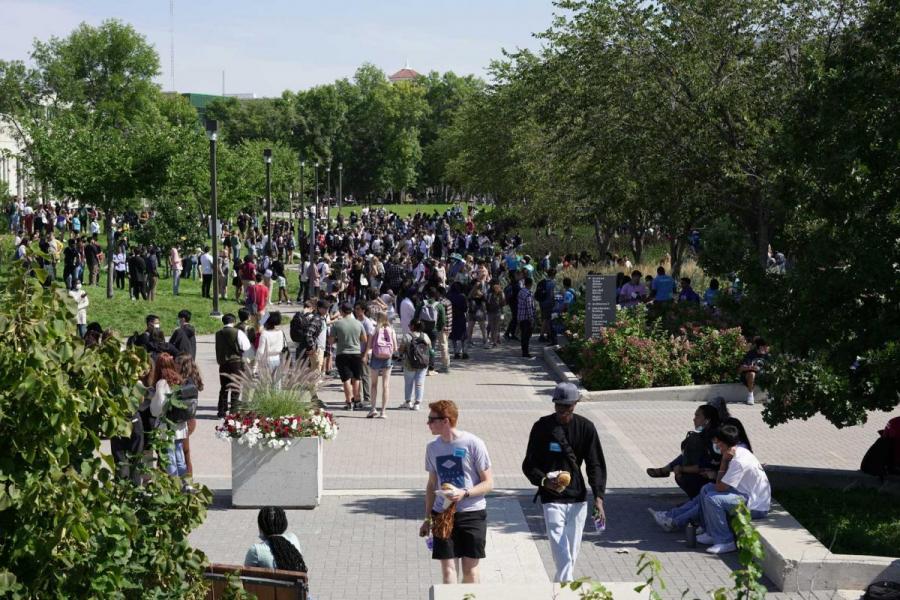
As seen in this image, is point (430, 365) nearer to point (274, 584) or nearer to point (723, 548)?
point (723, 548)

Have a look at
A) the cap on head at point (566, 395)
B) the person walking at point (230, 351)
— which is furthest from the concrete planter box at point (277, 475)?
the person walking at point (230, 351)

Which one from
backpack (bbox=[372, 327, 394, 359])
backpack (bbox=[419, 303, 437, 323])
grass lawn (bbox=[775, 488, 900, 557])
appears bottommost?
grass lawn (bbox=[775, 488, 900, 557])

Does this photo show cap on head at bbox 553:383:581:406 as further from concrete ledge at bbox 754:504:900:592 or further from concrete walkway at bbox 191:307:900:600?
concrete ledge at bbox 754:504:900:592

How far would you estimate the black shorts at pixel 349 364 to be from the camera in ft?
56.3

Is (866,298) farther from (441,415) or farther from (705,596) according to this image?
(441,415)

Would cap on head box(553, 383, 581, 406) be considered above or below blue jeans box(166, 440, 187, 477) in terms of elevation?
above

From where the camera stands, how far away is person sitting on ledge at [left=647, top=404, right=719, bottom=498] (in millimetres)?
11062

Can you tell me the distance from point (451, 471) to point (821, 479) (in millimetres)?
5748

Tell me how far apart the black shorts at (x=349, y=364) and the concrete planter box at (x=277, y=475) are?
557cm

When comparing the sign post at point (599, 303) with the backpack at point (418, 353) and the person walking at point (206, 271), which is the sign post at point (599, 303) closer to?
the backpack at point (418, 353)

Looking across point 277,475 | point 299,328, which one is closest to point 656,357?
point 299,328

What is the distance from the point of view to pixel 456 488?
7.95 metres

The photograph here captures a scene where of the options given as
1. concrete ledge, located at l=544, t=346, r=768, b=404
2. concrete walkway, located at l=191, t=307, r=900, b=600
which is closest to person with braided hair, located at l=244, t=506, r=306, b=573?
concrete walkway, located at l=191, t=307, r=900, b=600

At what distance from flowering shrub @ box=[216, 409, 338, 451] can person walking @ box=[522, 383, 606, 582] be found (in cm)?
370
